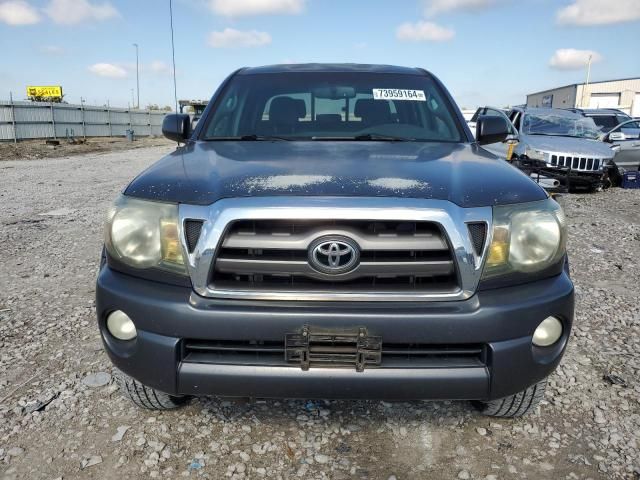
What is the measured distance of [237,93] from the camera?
325 centimetres

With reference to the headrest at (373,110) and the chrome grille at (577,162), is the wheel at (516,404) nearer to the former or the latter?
the headrest at (373,110)

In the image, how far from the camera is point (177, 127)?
3104 millimetres

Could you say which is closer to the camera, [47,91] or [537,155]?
[537,155]


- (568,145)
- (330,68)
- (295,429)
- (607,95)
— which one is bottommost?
(295,429)

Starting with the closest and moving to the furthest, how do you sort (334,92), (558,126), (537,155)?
1. (334,92)
2. (537,155)
3. (558,126)

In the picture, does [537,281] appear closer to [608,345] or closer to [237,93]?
[608,345]

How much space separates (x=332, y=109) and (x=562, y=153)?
7.18 metres

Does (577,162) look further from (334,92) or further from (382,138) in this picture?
(382,138)

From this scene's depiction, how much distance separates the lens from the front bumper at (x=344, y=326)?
1.73m

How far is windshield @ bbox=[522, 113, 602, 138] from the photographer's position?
9742 millimetres

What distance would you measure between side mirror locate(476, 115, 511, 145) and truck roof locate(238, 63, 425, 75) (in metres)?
0.64

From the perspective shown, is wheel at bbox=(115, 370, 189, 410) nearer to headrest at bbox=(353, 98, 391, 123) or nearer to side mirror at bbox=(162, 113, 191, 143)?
side mirror at bbox=(162, 113, 191, 143)

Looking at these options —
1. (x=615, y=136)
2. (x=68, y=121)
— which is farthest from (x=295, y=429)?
(x=68, y=121)

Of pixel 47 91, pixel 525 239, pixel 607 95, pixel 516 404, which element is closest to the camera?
pixel 525 239
